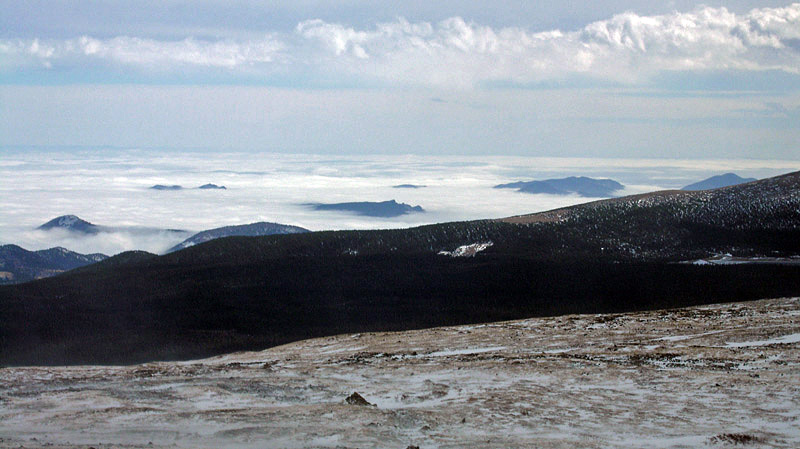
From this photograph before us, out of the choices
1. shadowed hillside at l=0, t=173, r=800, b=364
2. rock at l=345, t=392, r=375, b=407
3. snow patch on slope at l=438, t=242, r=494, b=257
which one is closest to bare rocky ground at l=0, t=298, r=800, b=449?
rock at l=345, t=392, r=375, b=407

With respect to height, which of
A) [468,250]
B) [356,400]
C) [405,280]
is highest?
[468,250]

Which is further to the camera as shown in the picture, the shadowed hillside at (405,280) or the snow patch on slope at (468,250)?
the snow patch on slope at (468,250)

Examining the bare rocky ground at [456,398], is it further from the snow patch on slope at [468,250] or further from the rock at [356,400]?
the snow patch on slope at [468,250]

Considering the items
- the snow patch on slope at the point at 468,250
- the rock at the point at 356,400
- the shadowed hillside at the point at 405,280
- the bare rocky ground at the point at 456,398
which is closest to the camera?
the bare rocky ground at the point at 456,398

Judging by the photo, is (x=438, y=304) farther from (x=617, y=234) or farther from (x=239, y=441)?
(x=239, y=441)

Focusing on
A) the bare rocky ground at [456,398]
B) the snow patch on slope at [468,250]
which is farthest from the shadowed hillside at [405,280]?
the bare rocky ground at [456,398]

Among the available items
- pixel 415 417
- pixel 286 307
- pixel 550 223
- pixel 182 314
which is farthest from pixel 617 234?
pixel 415 417

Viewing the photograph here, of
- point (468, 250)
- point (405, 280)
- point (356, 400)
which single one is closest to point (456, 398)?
point (356, 400)

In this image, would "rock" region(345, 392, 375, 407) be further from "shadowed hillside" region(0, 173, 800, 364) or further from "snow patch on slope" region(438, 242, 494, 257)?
"snow patch on slope" region(438, 242, 494, 257)

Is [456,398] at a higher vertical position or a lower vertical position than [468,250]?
lower

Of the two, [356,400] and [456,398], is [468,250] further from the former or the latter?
[356,400]
